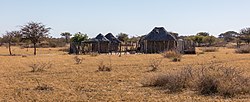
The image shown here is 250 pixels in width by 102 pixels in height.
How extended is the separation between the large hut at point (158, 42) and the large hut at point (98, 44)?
5121 millimetres

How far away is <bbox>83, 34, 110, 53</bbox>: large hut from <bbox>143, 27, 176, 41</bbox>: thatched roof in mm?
5693

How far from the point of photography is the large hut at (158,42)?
54125mm

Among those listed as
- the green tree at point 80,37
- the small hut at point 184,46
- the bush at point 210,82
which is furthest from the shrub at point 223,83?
the green tree at point 80,37

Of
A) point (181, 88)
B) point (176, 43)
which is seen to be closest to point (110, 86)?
point (181, 88)

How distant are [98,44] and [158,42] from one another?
26.4 ft

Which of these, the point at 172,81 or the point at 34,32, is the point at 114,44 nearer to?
the point at 34,32

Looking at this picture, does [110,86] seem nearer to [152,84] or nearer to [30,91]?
[152,84]

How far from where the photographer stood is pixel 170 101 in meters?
11.4

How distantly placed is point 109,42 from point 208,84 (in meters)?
44.6

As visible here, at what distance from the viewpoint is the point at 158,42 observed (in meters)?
54.8

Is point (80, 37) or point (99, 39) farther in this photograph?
point (80, 37)

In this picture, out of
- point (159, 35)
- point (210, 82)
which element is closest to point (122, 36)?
point (159, 35)

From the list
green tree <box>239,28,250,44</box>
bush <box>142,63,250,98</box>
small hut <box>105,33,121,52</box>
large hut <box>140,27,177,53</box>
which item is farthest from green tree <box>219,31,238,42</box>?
bush <box>142,63,250,98</box>

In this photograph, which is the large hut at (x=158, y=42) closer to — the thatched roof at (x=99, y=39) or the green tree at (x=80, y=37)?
the thatched roof at (x=99, y=39)
